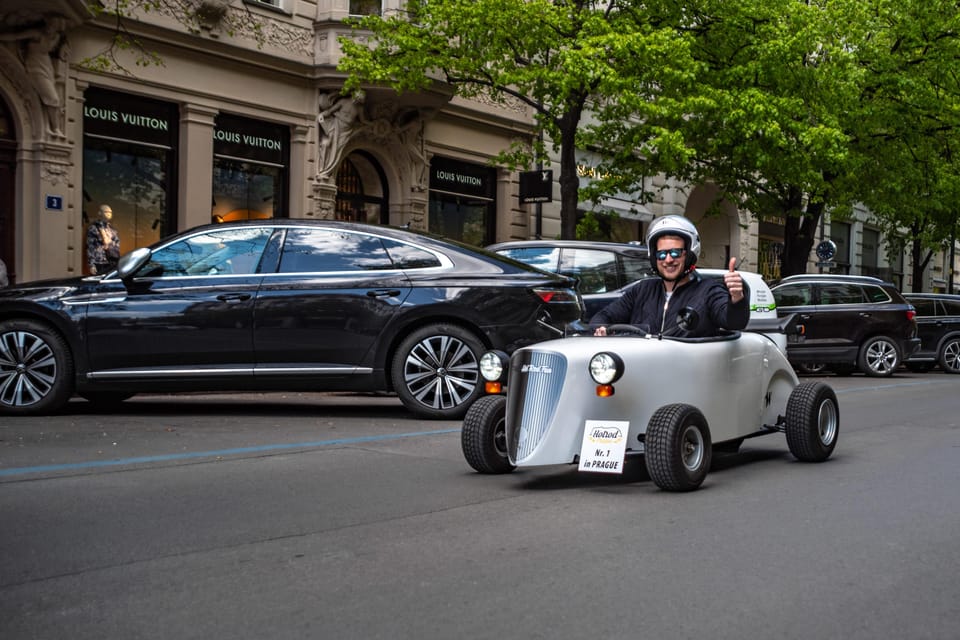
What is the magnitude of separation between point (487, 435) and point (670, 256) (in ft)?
5.21

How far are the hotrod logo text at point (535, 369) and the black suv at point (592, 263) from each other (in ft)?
24.8

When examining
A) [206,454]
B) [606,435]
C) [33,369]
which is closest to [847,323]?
[33,369]

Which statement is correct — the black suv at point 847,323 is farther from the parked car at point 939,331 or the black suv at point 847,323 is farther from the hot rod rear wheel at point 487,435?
the hot rod rear wheel at point 487,435

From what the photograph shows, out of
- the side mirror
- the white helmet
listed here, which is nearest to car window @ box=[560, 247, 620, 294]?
the side mirror

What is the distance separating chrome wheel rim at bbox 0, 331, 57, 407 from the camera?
9.80 meters

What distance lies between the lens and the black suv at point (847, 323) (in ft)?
64.8

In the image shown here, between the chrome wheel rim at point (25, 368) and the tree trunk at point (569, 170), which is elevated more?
the tree trunk at point (569, 170)

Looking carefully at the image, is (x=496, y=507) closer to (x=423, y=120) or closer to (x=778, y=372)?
(x=778, y=372)

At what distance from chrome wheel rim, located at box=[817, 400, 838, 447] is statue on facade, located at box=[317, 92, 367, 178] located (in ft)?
51.7

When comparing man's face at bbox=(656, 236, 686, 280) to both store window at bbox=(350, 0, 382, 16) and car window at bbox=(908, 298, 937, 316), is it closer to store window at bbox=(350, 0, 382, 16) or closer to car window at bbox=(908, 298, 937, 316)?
store window at bbox=(350, 0, 382, 16)

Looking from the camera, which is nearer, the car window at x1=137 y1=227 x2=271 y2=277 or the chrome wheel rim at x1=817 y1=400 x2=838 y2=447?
the chrome wheel rim at x1=817 y1=400 x2=838 y2=447

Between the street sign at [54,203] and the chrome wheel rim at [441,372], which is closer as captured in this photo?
the chrome wheel rim at [441,372]

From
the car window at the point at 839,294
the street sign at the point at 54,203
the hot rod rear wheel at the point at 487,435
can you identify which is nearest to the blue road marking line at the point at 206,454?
the hot rod rear wheel at the point at 487,435

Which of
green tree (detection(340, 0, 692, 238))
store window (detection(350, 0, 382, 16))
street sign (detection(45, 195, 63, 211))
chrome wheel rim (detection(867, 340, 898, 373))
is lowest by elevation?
chrome wheel rim (detection(867, 340, 898, 373))
